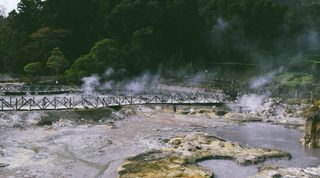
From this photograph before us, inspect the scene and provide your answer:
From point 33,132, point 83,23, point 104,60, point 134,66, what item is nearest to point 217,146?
point 33,132

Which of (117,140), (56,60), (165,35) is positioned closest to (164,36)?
(165,35)

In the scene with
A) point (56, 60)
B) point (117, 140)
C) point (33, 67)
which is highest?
point (56, 60)

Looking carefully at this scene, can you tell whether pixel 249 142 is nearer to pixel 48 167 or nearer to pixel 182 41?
pixel 48 167

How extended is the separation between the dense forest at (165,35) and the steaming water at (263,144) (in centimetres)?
3133

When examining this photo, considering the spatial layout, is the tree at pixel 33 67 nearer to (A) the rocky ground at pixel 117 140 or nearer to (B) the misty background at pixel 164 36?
(B) the misty background at pixel 164 36

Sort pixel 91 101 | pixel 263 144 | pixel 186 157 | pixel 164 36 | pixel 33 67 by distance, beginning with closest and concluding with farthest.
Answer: pixel 186 157
pixel 263 144
pixel 91 101
pixel 33 67
pixel 164 36

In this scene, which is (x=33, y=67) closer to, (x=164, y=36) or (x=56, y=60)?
(x=56, y=60)

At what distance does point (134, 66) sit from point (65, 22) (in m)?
23.0

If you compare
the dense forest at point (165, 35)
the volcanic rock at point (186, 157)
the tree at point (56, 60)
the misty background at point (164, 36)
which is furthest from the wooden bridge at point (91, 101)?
the dense forest at point (165, 35)

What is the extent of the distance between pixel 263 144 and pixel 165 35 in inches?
1912

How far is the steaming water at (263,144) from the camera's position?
39.4 ft

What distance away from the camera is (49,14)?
65.7 metres

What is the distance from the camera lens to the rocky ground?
39.1ft

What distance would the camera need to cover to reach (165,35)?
62.0 metres
